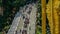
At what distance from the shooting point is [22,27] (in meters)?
1.51

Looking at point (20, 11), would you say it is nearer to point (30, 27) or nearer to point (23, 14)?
point (23, 14)

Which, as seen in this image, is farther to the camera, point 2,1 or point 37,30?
point 2,1

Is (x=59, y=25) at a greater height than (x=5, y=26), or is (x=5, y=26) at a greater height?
(x=59, y=25)

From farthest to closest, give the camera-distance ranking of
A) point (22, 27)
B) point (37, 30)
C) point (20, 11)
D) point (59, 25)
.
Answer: point (20, 11), point (22, 27), point (37, 30), point (59, 25)

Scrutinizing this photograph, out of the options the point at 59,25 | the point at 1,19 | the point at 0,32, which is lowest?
the point at 0,32

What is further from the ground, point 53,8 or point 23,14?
point 53,8

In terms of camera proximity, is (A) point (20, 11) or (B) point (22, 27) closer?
(B) point (22, 27)

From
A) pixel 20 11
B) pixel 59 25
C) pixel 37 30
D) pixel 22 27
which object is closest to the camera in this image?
pixel 59 25

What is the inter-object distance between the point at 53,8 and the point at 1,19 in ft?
3.62

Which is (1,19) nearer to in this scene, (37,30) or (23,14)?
(23,14)

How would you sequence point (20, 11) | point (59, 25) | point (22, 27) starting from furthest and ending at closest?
point (20, 11), point (22, 27), point (59, 25)

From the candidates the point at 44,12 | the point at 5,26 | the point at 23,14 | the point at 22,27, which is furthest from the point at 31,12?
the point at 44,12

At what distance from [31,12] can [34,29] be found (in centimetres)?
23

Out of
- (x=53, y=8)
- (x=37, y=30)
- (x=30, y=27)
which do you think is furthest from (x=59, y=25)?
(x=30, y=27)
